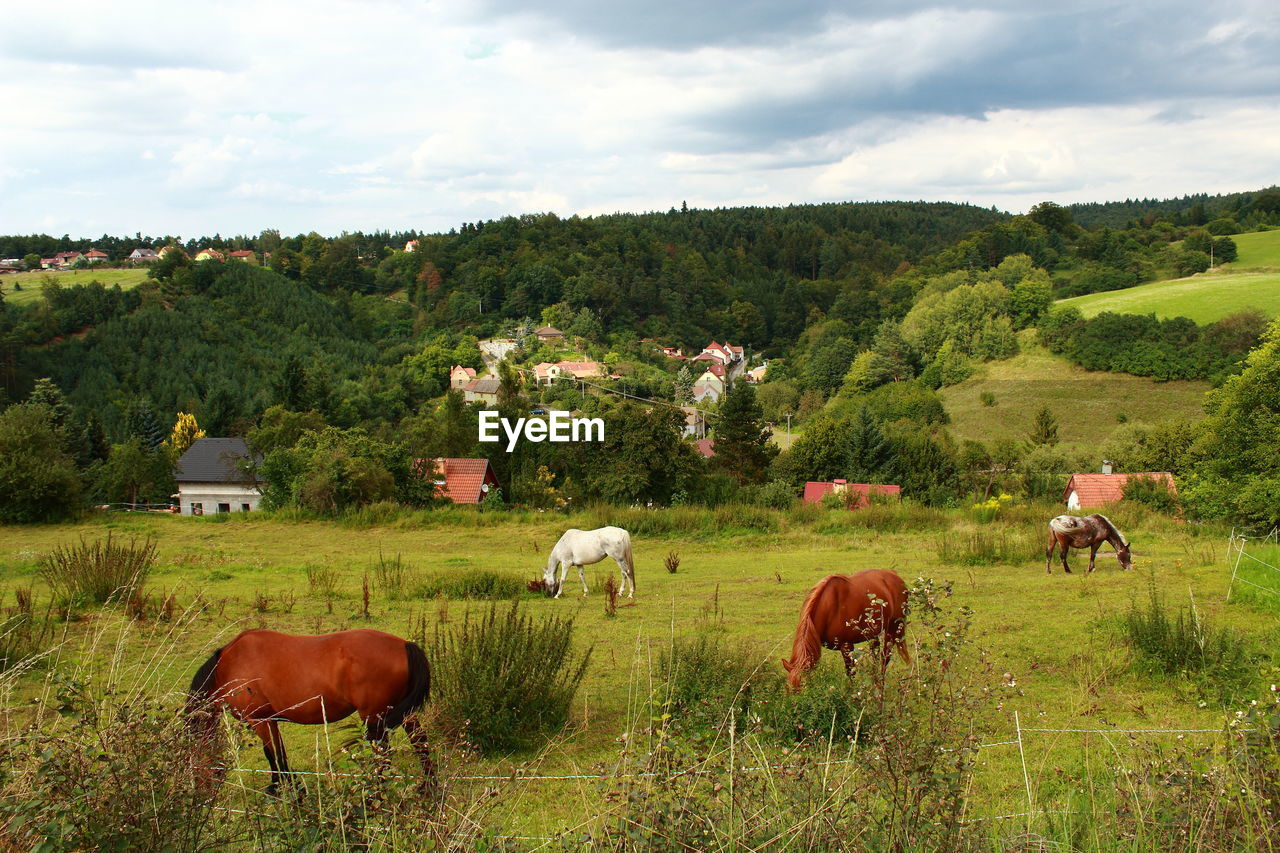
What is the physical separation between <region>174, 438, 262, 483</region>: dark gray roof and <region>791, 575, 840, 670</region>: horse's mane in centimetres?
3752

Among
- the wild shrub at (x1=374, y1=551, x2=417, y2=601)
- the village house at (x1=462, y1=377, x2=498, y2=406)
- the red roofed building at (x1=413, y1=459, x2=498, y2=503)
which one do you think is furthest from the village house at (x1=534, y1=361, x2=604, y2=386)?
the wild shrub at (x1=374, y1=551, x2=417, y2=601)

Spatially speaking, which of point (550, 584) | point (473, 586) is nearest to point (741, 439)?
point (550, 584)

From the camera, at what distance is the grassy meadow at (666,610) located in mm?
4980

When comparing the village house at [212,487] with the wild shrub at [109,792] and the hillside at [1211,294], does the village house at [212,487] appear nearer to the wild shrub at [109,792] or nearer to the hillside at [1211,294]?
the wild shrub at [109,792]

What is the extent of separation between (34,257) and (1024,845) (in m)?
183

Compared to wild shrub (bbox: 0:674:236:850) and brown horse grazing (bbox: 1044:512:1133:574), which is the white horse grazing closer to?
brown horse grazing (bbox: 1044:512:1133:574)

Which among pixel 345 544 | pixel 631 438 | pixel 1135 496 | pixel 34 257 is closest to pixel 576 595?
pixel 345 544

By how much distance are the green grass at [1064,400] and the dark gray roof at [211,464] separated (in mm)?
49362

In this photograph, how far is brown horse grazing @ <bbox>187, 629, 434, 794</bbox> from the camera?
5000mm

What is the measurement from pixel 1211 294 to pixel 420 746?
95397 mm

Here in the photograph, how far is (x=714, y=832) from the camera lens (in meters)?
2.99

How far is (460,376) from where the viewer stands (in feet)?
312

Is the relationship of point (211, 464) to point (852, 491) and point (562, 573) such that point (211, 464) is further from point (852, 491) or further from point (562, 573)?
point (562, 573)

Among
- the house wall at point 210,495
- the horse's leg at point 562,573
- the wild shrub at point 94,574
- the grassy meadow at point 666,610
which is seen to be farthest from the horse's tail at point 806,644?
the house wall at point 210,495
